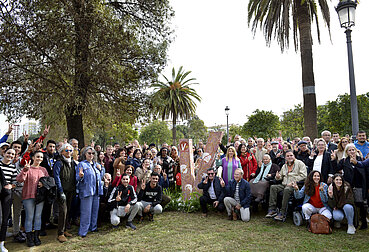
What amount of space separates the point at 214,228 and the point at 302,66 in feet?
23.0

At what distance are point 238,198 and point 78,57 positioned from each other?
260 inches

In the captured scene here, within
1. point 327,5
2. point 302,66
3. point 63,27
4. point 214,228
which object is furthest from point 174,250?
point 327,5

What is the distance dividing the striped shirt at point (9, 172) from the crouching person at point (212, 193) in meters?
4.43

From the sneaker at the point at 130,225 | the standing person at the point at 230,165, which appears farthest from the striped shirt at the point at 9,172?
the standing person at the point at 230,165

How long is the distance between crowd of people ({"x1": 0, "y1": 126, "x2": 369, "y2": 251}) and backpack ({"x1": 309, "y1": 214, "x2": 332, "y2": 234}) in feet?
0.62

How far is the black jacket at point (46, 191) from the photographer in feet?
17.3

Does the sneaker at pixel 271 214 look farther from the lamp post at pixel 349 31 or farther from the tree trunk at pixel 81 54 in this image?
the tree trunk at pixel 81 54

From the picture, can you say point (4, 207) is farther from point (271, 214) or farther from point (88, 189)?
point (271, 214)

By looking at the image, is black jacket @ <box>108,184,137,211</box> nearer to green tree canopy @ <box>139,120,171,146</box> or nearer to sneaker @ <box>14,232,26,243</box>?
sneaker @ <box>14,232,26,243</box>

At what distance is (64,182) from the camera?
5.71 metres

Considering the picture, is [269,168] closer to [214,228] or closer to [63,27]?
[214,228]

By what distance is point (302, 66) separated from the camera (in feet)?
32.4

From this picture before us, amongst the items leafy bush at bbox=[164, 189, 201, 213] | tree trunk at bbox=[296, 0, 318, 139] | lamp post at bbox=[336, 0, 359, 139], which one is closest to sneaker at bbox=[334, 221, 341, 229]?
lamp post at bbox=[336, 0, 359, 139]

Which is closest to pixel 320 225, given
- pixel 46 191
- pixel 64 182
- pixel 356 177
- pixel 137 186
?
pixel 356 177
